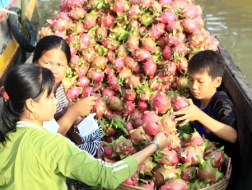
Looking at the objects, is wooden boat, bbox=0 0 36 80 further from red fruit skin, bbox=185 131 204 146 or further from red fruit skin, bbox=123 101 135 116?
red fruit skin, bbox=185 131 204 146

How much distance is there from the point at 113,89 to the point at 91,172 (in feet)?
5.06

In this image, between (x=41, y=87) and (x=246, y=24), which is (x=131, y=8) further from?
(x=246, y=24)

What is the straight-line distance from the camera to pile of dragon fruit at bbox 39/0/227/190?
2.38 meters

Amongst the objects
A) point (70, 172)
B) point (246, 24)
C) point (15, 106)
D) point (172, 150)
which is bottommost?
point (246, 24)

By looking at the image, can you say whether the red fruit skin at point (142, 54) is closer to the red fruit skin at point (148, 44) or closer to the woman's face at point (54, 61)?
the red fruit skin at point (148, 44)

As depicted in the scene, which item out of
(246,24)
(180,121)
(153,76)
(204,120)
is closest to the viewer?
(204,120)

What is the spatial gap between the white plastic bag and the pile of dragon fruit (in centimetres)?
18

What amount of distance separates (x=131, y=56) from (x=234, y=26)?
16.3 feet

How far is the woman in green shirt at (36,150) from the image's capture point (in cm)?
127

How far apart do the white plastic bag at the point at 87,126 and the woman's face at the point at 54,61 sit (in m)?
0.33

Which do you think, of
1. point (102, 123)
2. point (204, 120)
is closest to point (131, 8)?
point (102, 123)

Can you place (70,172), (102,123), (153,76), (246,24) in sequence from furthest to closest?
1. (246,24)
2. (153,76)
3. (102,123)
4. (70,172)

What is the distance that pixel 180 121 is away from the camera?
2121 millimetres

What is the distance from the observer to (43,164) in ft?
4.17
